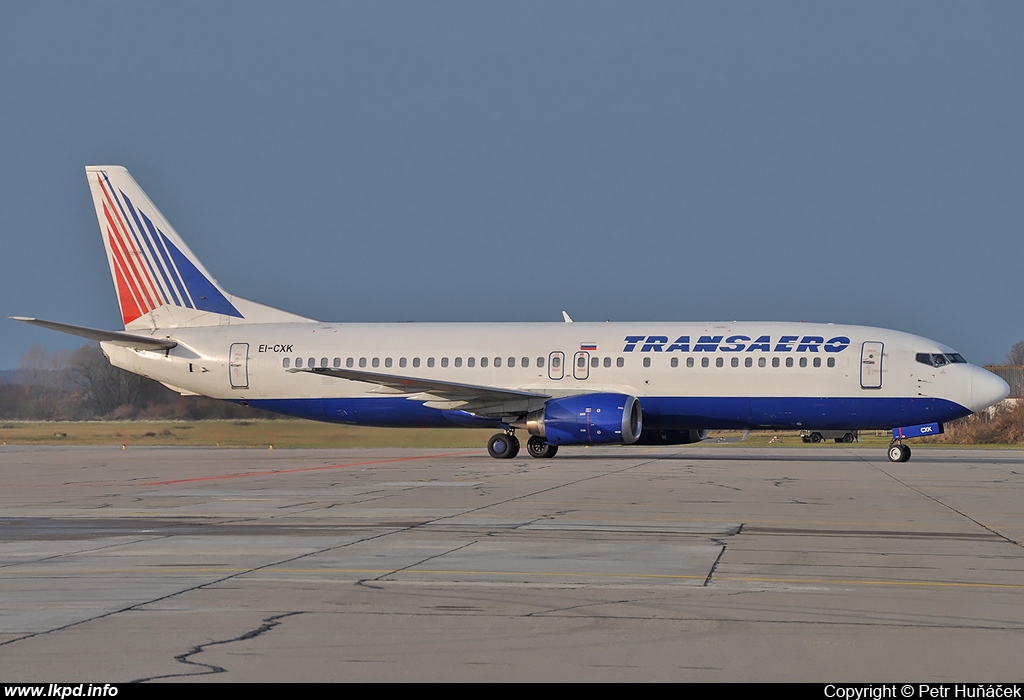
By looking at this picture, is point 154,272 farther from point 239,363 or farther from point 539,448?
point 539,448

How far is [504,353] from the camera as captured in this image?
32.3 metres

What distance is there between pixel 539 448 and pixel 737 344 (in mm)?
6288

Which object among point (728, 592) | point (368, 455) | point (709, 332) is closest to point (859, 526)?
point (728, 592)

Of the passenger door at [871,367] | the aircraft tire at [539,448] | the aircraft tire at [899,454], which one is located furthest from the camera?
the aircraft tire at [539,448]

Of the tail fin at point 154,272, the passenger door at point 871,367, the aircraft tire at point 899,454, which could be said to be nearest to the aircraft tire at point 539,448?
the passenger door at point 871,367

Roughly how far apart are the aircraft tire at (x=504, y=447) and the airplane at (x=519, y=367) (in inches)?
1.7

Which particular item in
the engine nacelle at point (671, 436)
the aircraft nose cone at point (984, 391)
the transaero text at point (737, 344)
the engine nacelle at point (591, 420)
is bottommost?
the engine nacelle at point (671, 436)

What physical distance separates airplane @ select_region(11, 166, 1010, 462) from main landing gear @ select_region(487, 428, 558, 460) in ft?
0.16

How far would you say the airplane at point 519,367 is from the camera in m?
29.5

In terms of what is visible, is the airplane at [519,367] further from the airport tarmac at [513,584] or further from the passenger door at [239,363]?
the airport tarmac at [513,584]

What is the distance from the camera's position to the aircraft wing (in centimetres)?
3011

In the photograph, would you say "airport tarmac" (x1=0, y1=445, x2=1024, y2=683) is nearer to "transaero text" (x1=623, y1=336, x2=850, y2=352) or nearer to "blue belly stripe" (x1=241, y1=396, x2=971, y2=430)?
"blue belly stripe" (x1=241, y1=396, x2=971, y2=430)

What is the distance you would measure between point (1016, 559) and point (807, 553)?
2.07m

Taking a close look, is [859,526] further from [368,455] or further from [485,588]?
[368,455]
